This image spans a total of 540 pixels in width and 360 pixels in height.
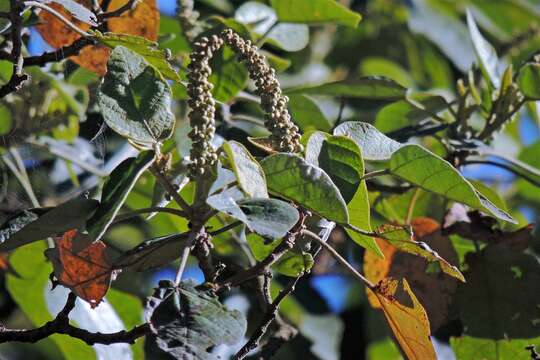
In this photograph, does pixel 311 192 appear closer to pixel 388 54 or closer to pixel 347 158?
pixel 347 158

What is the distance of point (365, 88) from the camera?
164 cm

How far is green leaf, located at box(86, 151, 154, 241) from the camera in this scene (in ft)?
3.09

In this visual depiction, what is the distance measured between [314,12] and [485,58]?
301mm

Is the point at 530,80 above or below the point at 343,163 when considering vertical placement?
below

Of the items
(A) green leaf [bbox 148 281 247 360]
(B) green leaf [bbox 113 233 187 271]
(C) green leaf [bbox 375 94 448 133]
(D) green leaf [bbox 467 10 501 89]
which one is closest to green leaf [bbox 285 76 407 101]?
(C) green leaf [bbox 375 94 448 133]

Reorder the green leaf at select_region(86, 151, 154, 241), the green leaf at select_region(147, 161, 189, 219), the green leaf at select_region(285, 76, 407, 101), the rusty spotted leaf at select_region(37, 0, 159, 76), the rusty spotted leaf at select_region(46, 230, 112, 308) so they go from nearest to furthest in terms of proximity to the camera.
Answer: the green leaf at select_region(86, 151, 154, 241), the rusty spotted leaf at select_region(46, 230, 112, 308), the green leaf at select_region(147, 161, 189, 219), the rusty spotted leaf at select_region(37, 0, 159, 76), the green leaf at select_region(285, 76, 407, 101)

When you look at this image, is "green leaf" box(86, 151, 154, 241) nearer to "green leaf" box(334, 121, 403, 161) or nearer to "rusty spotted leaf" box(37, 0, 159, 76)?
"green leaf" box(334, 121, 403, 161)

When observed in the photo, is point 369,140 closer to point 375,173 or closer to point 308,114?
point 375,173

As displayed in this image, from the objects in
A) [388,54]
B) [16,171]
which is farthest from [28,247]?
[388,54]

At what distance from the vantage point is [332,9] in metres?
1.55

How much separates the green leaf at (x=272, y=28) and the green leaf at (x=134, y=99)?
0.65 meters

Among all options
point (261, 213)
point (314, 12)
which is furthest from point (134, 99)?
point (314, 12)

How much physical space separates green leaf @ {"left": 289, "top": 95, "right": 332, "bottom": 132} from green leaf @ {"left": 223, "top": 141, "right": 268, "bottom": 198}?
2.05ft

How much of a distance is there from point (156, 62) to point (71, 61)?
17.7 inches
